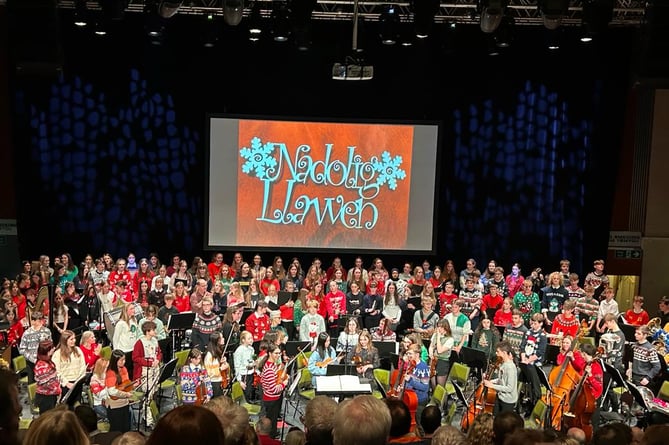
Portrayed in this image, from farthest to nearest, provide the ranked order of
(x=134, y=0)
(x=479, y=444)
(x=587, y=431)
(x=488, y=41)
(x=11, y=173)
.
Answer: (x=11, y=173)
(x=134, y=0)
(x=488, y=41)
(x=587, y=431)
(x=479, y=444)

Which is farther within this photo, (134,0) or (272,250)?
(272,250)

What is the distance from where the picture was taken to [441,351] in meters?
11.9

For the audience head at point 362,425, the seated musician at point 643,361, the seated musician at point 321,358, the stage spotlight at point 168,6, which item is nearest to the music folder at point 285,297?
the seated musician at point 321,358

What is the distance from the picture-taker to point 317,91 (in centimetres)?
1780

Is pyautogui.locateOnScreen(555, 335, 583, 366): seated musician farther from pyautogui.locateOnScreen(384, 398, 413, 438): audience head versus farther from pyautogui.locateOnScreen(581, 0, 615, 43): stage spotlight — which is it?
pyautogui.locateOnScreen(384, 398, 413, 438): audience head

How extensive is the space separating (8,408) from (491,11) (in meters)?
9.87

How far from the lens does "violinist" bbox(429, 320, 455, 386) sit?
1160cm

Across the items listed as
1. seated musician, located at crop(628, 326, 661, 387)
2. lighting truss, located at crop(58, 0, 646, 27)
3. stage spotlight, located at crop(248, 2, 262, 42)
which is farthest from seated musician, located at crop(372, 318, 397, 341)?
lighting truss, located at crop(58, 0, 646, 27)

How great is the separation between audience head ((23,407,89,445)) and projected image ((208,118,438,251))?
49.0 feet

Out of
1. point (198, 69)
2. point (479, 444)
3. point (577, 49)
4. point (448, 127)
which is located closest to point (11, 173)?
point (198, 69)

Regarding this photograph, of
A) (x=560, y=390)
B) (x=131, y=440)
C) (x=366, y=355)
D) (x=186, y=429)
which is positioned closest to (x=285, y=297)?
(x=366, y=355)

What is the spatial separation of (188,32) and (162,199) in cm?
365

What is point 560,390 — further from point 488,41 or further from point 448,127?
point 448,127

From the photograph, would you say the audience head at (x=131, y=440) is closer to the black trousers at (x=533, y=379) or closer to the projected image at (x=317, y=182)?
the black trousers at (x=533, y=379)
